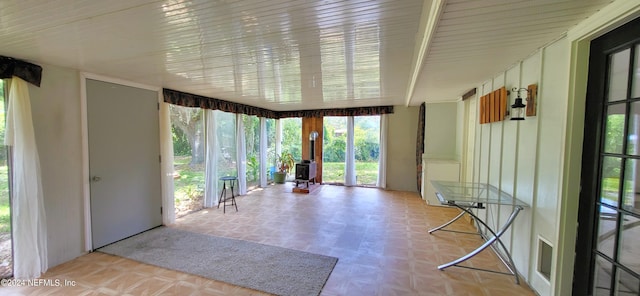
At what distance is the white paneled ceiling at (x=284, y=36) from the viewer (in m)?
1.39

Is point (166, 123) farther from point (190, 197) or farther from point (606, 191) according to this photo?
point (606, 191)

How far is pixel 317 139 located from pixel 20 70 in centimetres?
539

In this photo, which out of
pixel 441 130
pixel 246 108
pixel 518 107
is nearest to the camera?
pixel 518 107

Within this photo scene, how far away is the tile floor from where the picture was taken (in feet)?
7.08

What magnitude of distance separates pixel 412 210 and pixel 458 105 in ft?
7.70

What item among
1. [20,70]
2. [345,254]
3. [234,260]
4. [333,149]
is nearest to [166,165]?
[20,70]

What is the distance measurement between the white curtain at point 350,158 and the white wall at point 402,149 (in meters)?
0.91

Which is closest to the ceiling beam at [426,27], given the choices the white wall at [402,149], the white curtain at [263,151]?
the white wall at [402,149]

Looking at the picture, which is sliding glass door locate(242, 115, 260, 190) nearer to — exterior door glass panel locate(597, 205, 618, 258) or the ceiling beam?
the ceiling beam

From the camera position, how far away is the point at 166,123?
3717 mm

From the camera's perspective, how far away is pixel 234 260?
2645 mm

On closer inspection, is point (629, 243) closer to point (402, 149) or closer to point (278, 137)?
point (402, 149)

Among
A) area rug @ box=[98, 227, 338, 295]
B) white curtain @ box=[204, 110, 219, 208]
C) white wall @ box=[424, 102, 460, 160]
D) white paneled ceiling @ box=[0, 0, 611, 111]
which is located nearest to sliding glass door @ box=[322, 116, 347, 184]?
white wall @ box=[424, 102, 460, 160]

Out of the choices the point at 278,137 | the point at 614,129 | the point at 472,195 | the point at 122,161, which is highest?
the point at 614,129
